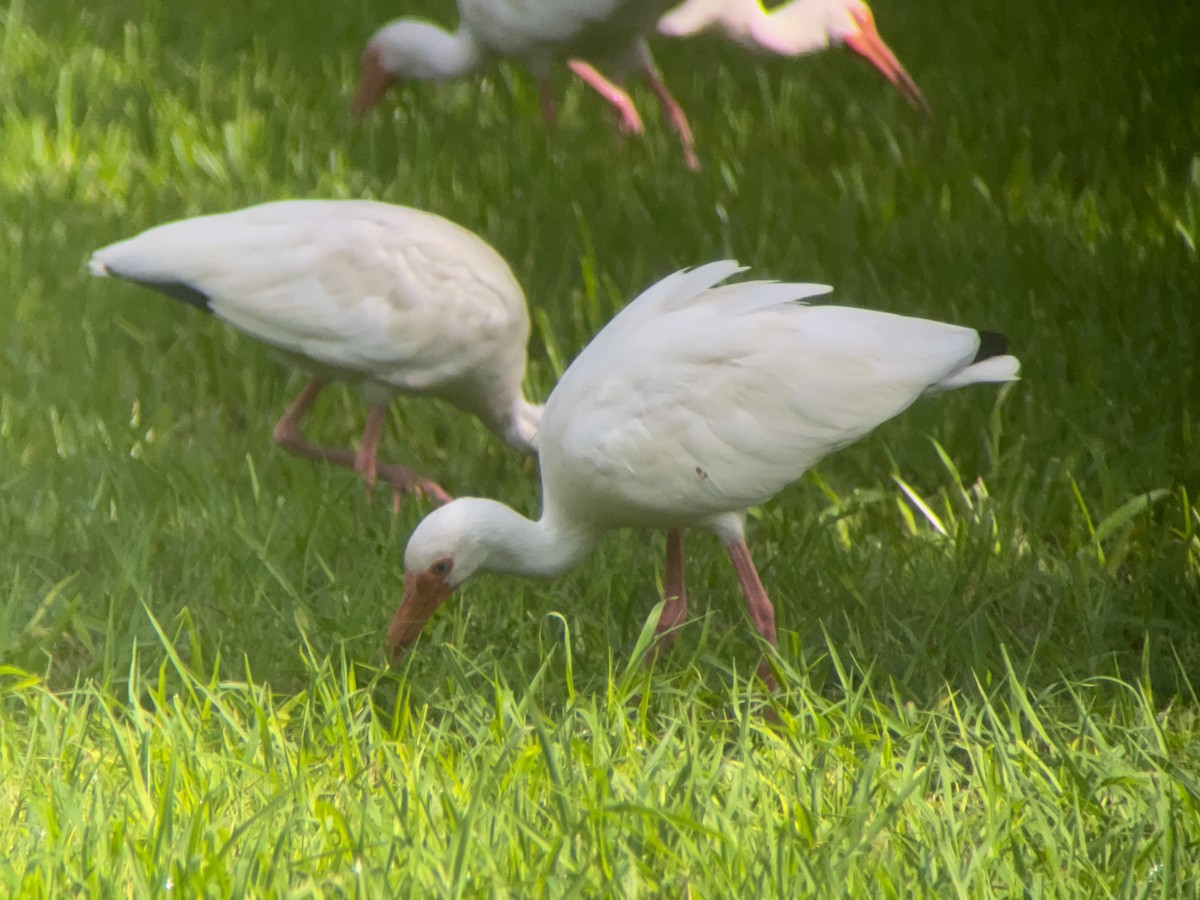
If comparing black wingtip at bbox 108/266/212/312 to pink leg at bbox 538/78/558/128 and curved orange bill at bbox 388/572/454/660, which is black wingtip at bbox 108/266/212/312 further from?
pink leg at bbox 538/78/558/128

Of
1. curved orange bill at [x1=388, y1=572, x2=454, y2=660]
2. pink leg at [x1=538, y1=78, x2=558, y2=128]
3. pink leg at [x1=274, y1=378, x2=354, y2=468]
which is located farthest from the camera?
pink leg at [x1=538, y1=78, x2=558, y2=128]

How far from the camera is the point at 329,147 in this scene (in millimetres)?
6309

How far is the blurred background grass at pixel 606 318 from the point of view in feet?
11.6

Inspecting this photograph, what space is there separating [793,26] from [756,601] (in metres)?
5.10

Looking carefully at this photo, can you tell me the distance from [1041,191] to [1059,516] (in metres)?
2.52

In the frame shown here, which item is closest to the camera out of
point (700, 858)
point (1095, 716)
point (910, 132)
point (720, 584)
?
point (700, 858)

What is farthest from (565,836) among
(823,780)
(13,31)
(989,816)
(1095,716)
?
(13,31)

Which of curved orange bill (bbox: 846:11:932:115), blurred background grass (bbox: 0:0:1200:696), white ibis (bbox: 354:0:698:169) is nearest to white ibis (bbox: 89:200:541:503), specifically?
blurred background grass (bbox: 0:0:1200:696)

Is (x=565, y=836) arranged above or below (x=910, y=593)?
above

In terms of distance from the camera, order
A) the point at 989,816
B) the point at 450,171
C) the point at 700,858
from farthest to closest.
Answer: the point at 450,171, the point at 989,816, the point at 700,858

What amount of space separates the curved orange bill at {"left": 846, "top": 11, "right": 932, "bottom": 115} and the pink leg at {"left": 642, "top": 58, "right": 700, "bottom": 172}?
101 centimetres

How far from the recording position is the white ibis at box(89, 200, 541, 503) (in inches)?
162

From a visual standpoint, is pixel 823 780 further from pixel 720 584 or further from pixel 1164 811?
pixel 720 584

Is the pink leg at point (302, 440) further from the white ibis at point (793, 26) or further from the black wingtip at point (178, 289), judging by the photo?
the white ibis at point (793, 26)
